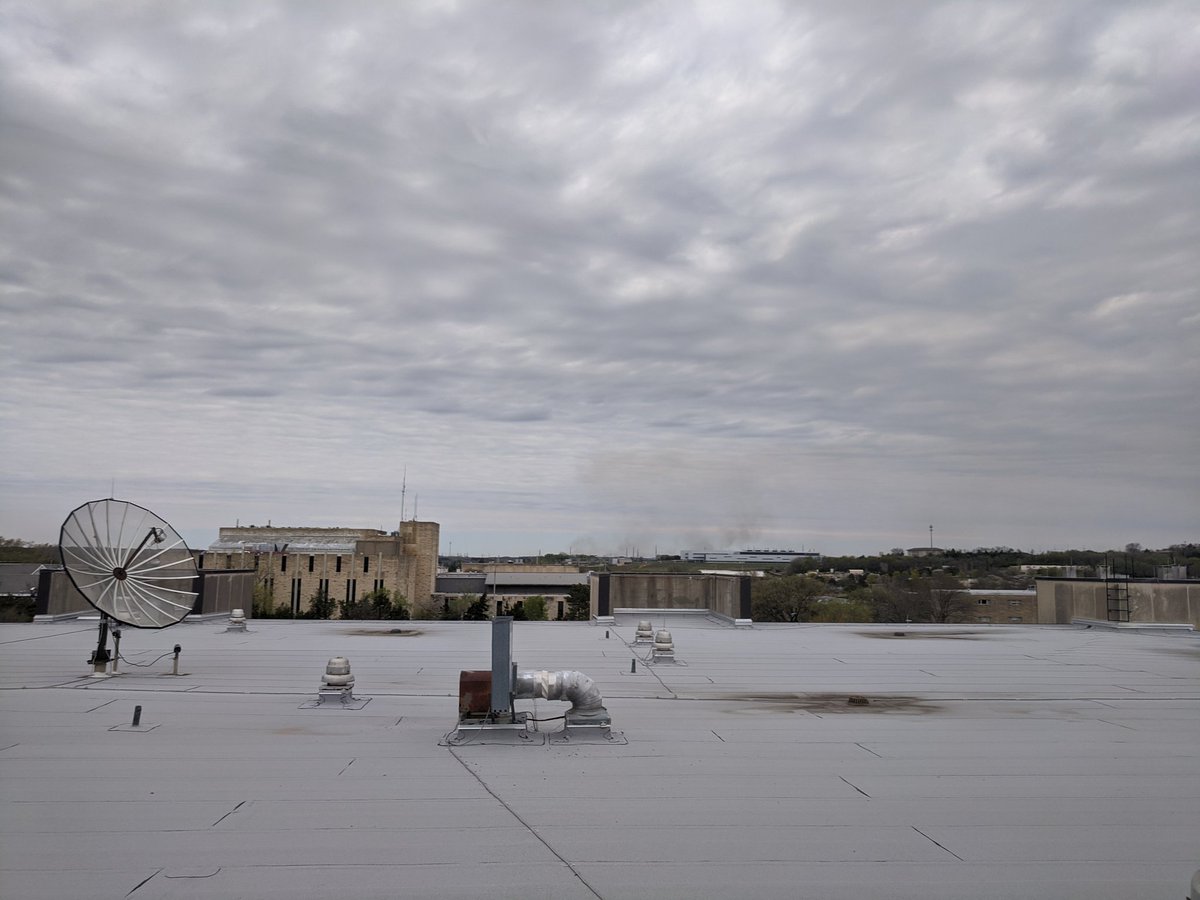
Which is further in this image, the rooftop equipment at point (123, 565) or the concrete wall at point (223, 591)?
the concrete wall at point (223, 591)

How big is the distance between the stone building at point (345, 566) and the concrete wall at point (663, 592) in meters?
57.5

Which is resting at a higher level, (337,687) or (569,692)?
(569,692)

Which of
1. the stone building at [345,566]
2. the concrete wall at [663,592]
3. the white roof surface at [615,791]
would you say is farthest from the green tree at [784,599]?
the white roof surface at [615,791]

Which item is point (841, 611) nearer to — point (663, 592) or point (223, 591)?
point (663, 592)

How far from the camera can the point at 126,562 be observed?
14.4 metres

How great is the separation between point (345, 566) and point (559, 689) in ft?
262

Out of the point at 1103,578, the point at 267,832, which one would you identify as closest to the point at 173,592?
the point at 267,832

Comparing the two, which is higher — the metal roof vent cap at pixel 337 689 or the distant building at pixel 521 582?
the metal roof vent cap at pixel 337 689

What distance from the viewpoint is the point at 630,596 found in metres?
27.3

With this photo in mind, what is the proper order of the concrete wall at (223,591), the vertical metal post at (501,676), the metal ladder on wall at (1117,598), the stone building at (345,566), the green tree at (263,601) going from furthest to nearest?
the stone building at (345,566) → the green tree at (263,601) → the metal ladder on wall at (1117,598) → the concrete wall at (223,591) → the vertical metal post at (501,676)

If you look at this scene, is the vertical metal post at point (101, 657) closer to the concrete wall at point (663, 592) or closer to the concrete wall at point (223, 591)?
the concrete wall at point (223, 591)

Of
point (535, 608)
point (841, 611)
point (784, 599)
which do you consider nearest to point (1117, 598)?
point (841, 611)

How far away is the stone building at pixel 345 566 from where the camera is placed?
274 ft

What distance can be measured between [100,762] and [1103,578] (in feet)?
92.9
